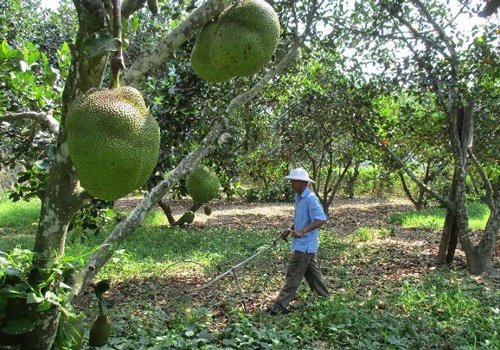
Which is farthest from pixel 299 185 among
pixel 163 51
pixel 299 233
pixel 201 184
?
pixel 163 51

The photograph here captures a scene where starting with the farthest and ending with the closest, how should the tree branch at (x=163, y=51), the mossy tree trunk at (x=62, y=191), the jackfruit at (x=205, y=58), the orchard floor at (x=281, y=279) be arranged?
the orchard floor at (x=281, y=279), the jackfruit at (x=205, y=58), the tree branch at (x=163, y=51), the mossy tree trunk at (x=62, y=191)

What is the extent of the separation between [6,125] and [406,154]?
7945 mm

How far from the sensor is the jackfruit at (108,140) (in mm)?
1164

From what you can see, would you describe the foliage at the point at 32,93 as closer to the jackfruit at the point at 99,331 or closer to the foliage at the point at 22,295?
the foliage at the point at 22,295

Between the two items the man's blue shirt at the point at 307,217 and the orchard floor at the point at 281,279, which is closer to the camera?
the man's blue shirt at the point at 307,217

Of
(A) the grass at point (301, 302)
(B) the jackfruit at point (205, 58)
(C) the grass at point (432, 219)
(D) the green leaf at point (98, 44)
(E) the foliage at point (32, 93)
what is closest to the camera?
(D) the green leaf at point (98, 44)

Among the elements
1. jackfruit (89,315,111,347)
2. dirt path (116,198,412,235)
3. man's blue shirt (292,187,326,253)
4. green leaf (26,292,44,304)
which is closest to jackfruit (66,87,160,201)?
green leaf (26,292,44,304)

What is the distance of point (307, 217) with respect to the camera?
13.7 feet

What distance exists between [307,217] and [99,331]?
242cm

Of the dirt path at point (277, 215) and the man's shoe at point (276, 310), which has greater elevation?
the man's shoe at point (276, 310)

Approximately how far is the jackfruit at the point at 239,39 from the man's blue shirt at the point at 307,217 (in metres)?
2.53

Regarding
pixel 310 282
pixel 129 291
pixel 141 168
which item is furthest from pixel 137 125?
pixel 129 291

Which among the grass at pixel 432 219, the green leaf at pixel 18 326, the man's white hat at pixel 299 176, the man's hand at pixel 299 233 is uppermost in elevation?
the man's white hat at pixel 299 176

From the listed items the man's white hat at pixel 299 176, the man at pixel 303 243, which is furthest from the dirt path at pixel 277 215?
the man's white hat at pixel 299 176
